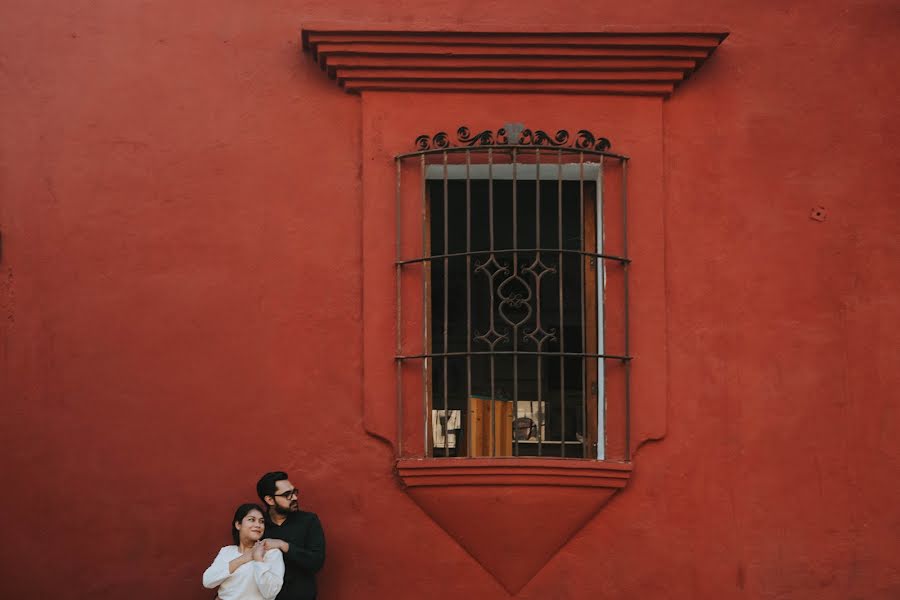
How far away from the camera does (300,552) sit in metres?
5.72

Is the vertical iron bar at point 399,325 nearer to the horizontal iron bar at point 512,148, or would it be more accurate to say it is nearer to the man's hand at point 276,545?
the horizontal iron bar at point 512,148

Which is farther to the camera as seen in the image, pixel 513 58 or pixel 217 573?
pixel 513 58

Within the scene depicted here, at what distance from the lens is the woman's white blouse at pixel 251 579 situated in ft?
18.3

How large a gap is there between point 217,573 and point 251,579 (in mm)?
150

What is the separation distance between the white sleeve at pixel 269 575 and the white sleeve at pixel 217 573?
0.44ft

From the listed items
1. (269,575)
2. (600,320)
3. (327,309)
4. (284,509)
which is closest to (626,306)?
(600,320)

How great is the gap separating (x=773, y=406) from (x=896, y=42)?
191 centimetres

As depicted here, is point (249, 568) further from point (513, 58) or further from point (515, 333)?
point (513, 58)

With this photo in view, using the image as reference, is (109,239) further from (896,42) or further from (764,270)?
(896,42)

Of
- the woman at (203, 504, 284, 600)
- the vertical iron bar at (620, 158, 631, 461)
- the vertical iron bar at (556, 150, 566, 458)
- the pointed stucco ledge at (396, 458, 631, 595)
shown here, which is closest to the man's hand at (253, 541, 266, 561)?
the woman at (203, 504, 284, 600)

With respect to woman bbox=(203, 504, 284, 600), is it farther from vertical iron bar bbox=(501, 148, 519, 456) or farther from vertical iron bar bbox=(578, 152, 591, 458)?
vertical iron bar bbox=(578, 152, 591, 458)

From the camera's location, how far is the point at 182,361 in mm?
6184

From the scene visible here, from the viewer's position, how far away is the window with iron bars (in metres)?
6.20

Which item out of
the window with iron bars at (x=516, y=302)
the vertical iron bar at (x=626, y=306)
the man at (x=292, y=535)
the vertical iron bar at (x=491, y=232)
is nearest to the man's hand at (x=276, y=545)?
the man at (x=292, y=535)
